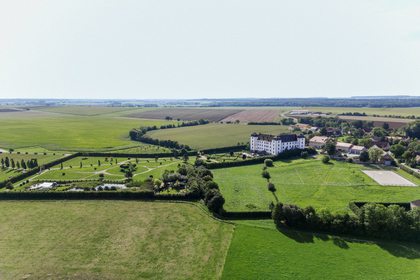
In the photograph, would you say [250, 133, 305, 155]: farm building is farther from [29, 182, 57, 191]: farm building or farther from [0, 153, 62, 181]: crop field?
[0, 153, 62, 181]: crop field

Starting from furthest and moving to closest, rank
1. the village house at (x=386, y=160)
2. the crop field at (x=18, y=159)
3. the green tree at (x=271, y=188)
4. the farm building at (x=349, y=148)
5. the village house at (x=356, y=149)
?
the farm building at (x=349, y=148) < the village house at (x=356, y=149) < the village house at (x=386, y=160) < the crop field at (x=18, y=159) < the green tree at (x=271, y=188)

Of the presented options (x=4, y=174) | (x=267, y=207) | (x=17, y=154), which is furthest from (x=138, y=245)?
(x=17, y=154)

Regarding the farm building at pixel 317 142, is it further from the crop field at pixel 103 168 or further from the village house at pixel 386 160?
the crop field at pixel 103 168

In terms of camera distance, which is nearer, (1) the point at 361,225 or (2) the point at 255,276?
(2) the point at 255,276

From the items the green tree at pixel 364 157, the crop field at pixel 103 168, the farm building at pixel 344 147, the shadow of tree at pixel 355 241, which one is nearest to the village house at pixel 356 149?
the farm building at pixel 344 147

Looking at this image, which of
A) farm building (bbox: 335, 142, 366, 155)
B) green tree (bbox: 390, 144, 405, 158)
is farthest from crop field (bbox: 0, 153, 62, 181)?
green tree (bbox: 390, 144, 405, 158)

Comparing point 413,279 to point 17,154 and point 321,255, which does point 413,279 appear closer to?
point 321,255

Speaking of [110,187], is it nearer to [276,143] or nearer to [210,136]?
[276,143]
